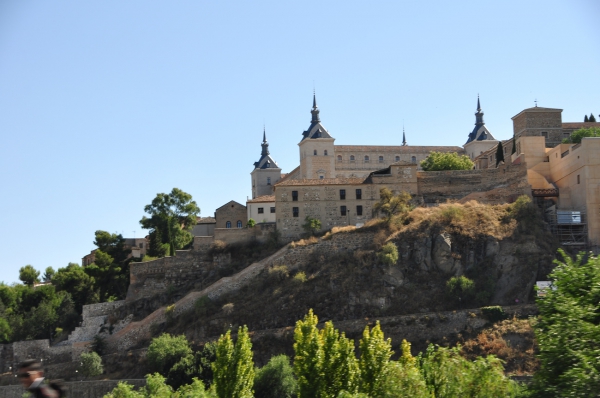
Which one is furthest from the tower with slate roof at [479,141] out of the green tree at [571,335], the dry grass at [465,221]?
the green tree at [571,335]

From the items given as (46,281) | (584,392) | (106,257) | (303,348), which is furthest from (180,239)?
(584,392)

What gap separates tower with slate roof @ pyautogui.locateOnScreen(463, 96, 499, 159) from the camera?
323 ft

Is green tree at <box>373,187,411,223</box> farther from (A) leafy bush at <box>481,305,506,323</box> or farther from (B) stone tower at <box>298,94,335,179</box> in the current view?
(B) stone tower at <box>298,94,335,179</box>

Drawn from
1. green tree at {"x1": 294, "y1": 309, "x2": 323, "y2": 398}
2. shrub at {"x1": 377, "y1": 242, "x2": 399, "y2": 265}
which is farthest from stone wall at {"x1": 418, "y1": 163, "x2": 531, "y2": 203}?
green tree at {"x1": 294, "y1": 309, "x2": 323, "y2": 398}

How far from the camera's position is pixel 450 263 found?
200 ft

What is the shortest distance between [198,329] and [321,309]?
7.71m

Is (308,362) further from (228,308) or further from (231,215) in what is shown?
(231,215)

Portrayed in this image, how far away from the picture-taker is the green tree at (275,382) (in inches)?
1970

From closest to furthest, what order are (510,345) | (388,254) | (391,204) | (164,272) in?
(510,345) → (388,254) → (391,204) → (164,272)

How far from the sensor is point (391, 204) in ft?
214

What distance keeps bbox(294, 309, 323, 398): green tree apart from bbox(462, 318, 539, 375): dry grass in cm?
1240

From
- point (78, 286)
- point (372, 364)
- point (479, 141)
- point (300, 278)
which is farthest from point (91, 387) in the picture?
point (479, 141)

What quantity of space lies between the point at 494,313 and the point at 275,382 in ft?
45.1

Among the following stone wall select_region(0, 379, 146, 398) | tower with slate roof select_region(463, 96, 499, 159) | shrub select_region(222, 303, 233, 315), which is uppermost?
tower with slate roof select_region(463, 96, 499, 159)
